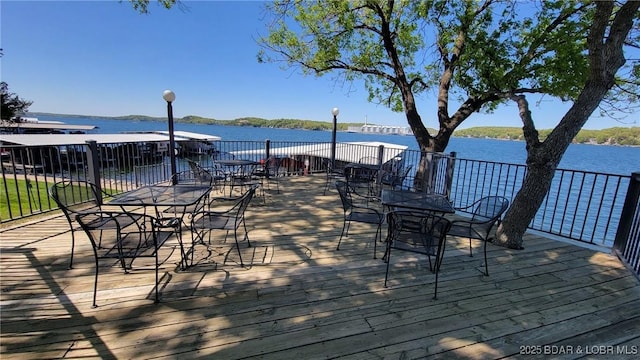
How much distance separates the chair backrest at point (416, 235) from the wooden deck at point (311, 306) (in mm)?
375

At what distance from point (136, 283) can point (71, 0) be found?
6.36m

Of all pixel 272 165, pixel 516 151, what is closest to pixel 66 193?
pixel 272 165

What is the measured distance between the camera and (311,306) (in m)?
2.13

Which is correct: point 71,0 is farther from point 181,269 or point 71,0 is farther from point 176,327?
point 176,327

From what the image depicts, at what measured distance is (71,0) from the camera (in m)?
5.43

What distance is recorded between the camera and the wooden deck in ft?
5.64

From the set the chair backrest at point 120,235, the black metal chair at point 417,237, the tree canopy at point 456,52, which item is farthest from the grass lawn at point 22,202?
the tree canopy at point 456,52

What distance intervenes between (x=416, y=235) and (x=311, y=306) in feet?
4.07

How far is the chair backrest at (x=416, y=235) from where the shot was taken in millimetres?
2370

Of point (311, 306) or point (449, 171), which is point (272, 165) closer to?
point (449, 171)

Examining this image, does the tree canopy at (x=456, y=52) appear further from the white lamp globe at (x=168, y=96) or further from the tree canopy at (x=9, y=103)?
the tree canopy at (x=9, y=103)

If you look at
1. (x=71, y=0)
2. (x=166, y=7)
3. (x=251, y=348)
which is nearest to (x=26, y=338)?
(x=251, y=348)

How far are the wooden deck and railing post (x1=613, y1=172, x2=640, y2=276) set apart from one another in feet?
0.46

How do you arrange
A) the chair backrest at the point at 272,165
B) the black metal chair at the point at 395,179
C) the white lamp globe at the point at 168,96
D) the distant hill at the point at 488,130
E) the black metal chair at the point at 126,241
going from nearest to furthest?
the black metal chair at the point at 126,241, the black metal chair at the point at 395,179, the white lamp globe at the point at 168,96, the chair backrest at the point at 272,165, the distant hill at the point at 488,130
